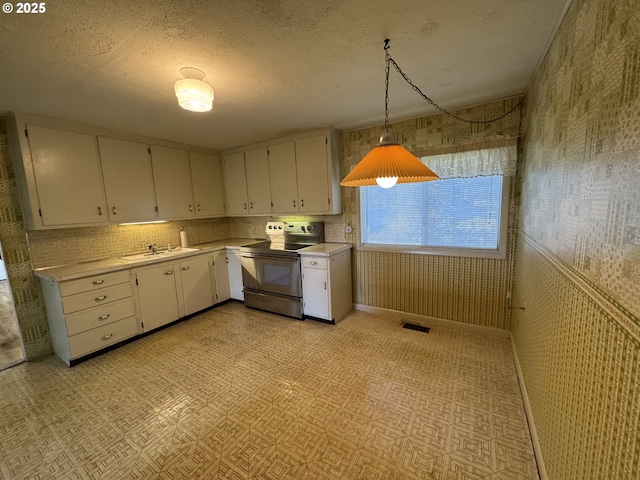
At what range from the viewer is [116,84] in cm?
178

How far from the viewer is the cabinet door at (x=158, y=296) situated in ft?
9.48

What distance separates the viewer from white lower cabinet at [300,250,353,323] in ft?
9.87

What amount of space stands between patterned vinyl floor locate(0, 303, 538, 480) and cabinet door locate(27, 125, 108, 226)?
1477 mm

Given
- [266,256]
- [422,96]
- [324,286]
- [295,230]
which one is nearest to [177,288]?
[266,256]

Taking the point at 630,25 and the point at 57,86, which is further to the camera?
the point at 57,86

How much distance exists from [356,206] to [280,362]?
2.02m

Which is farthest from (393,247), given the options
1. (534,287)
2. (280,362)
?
(280,362)

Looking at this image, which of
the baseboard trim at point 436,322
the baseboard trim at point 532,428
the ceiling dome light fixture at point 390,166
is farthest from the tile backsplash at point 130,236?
the baseboard trim at point 532,428

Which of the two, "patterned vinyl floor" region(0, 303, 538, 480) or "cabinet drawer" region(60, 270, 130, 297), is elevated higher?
"cabinet drawer" region(60, 270, 130, 297)

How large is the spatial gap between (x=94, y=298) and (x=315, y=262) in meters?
2.27

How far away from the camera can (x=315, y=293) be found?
122 inches

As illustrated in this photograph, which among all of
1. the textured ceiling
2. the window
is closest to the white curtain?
the window

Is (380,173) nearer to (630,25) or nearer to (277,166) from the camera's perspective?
(630,25)

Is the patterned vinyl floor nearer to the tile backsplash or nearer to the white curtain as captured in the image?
the tile backsplash
